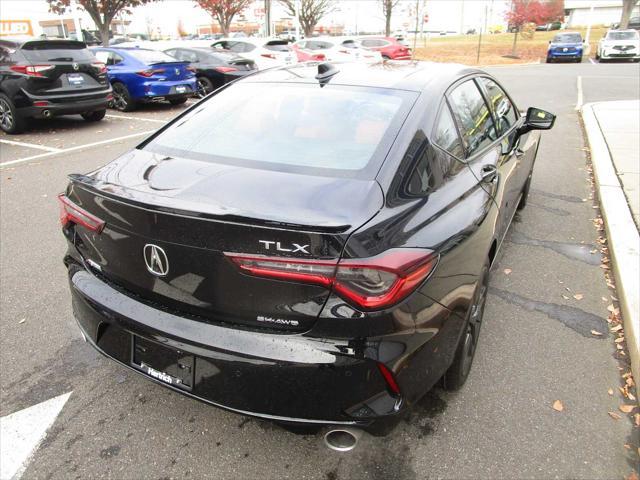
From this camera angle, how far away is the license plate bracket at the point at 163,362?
2064 millimetres

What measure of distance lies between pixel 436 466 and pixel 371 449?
30 cm

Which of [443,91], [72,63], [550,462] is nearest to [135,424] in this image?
[550,462]

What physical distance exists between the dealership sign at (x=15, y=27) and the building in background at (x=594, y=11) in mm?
71088

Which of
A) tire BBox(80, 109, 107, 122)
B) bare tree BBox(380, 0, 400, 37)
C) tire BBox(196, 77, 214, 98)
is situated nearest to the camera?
tire BBox(80, 109, 107, 122)

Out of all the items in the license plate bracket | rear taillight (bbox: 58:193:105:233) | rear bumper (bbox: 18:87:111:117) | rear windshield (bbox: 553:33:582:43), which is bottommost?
the license plate bracket

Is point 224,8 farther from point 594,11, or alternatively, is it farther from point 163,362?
point 594,11

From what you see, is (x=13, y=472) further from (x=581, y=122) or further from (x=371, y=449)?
(x=581, y=122)

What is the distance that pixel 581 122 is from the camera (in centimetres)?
1074

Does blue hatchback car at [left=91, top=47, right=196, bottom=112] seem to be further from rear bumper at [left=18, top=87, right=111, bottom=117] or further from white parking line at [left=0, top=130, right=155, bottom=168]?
white parking line at [left=0, top=130, right=155, bottom=168]

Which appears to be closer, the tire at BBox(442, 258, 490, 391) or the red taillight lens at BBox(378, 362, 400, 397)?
the red taillight lens at BBox(378, 362, 400, 397)

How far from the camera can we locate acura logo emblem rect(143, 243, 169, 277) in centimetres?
204

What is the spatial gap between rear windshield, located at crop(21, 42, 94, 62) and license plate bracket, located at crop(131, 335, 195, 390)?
28.0ft

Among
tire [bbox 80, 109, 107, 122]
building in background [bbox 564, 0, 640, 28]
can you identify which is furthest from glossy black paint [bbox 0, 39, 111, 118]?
building in background [bbox 564, 0, 640, 28]

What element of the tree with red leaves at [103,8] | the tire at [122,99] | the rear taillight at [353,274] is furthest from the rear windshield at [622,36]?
the rear taillight at [353,274]
